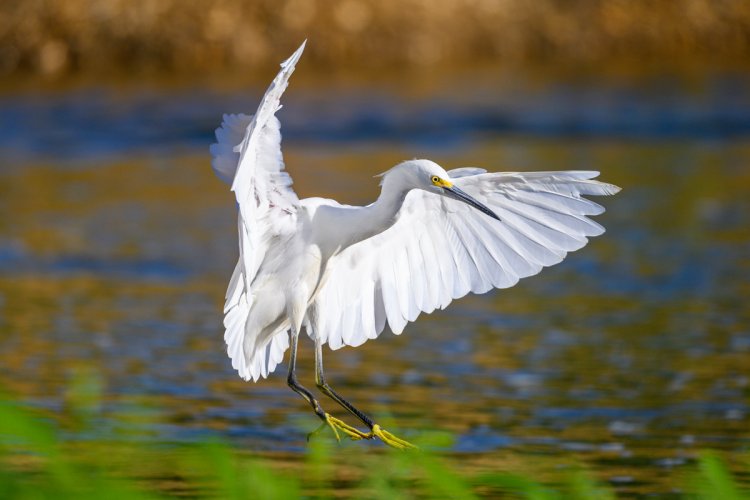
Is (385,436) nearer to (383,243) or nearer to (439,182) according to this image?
(383,243)

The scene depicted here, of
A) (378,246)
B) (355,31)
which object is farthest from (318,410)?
(355,31)

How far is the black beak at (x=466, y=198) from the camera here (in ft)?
20.7

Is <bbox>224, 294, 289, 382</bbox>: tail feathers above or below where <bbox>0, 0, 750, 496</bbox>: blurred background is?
below

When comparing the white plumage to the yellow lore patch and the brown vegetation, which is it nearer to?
the yellow lore patch

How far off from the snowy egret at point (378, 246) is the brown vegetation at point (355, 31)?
19.8m

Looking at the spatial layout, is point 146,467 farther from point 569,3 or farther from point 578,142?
point 569,3

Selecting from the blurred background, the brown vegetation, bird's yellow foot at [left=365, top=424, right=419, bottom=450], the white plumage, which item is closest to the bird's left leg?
bird's yellow foot at [left=365, top=424, right=419, bottom=450]

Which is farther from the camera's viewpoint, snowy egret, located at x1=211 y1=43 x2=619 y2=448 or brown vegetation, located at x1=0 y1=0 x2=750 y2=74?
brown vegetation, located at x1=0 y1=0 x2=750 y2=74

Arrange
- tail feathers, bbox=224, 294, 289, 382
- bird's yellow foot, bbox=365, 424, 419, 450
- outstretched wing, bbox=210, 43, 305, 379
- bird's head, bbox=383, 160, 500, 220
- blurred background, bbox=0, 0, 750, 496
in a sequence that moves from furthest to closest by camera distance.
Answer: blurred background, bbox=0, 0, 750, 496
tail feathers, bbox=224, 294, 289, 382
bird's yellow foot, bbox=365, 424, 419, 450
bird's head, bbox=383, 160, 500, 220
outstretched wing, bbox=210, 43, 305, 379

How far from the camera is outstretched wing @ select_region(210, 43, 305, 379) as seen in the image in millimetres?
5758

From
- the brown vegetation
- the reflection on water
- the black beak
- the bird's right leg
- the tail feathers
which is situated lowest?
the bird's right leg

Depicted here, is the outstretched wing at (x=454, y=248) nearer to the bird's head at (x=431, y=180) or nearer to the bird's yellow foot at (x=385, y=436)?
the bird's head at (x=431, y=180)

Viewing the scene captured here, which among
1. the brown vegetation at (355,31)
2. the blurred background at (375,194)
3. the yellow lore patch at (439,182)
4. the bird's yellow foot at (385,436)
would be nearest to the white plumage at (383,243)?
the yellow lore patch at (439,182)

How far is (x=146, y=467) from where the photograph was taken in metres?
7.12
